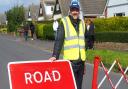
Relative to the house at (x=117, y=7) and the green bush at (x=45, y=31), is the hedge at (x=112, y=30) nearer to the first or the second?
the house at (x=117, y=7)

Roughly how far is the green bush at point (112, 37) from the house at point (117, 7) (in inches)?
283

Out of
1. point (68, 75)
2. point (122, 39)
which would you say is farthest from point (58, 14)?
point (68, 75)

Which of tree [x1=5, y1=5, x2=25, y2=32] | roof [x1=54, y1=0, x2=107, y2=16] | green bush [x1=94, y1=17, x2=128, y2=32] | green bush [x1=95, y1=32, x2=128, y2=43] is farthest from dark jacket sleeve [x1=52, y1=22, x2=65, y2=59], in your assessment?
tree [x1=5, y1=5, x2=25, y2=32]

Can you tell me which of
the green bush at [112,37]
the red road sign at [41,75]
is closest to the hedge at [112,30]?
the green bush at [112,37]

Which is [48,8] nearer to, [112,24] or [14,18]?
[14,18]

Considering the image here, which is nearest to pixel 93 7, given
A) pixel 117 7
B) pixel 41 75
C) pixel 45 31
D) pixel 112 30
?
pixel 45 31

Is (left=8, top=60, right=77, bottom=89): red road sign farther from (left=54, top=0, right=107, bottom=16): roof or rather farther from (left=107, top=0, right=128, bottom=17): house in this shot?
(left=54, top=0, right=107, bottom=16): roof

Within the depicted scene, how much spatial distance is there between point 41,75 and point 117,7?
38432 millimetres

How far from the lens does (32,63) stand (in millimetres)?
8172

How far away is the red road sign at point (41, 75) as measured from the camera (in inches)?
314

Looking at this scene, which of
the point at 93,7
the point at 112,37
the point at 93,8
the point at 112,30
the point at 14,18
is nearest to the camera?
the point at 112,37

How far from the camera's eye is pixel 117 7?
4600cm

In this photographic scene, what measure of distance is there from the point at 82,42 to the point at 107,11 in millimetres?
40118

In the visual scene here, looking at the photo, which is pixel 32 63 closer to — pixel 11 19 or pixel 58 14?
pixel 58 14
